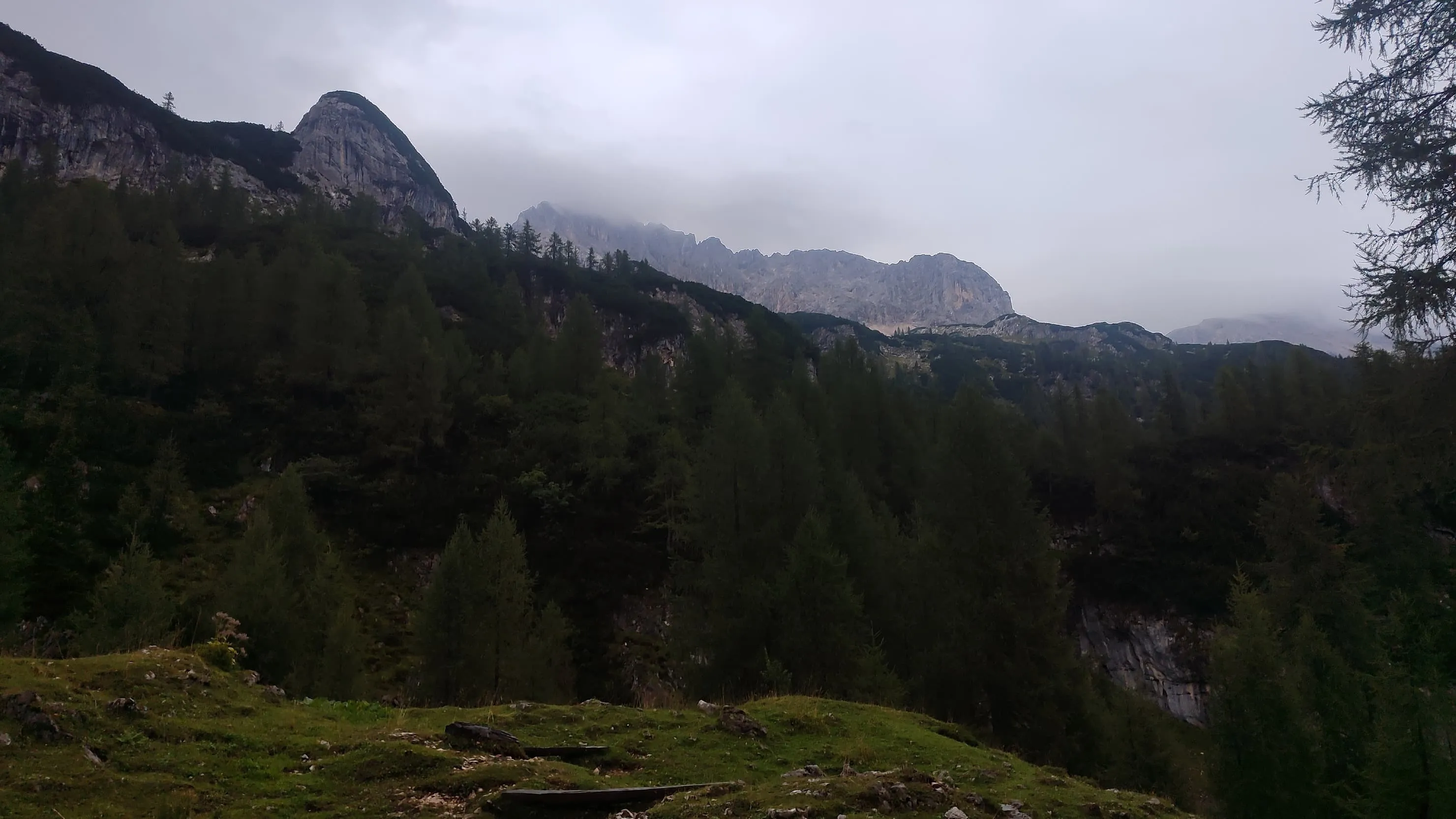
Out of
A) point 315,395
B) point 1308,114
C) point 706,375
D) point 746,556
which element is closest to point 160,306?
point 315,395

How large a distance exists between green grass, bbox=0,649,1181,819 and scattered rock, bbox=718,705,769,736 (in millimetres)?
124

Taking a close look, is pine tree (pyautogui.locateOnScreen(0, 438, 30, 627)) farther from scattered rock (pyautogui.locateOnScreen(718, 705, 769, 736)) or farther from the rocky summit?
the rocky summit

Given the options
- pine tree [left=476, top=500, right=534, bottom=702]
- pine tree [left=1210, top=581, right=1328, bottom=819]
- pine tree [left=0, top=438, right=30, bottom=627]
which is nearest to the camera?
pine tree [left=1210, top=581, right=1328, bottom=819]

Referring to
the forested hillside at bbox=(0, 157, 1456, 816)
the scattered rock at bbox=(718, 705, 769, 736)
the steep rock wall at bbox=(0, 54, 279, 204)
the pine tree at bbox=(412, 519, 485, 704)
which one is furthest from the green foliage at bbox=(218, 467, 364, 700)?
the steep rock wall at bbox=(0, 54, 279, 204)

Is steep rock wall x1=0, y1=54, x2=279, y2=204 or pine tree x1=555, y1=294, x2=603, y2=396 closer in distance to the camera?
pine tree x1=555, y1=294, x2=603, y2=396

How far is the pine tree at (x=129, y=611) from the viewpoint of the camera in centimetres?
1748

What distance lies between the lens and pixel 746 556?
78.4ft

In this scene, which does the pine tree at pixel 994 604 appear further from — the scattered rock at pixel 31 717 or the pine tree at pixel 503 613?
the scattered rock at pixel 31 717

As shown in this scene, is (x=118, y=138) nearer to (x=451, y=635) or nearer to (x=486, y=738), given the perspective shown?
(x=451, y=635)

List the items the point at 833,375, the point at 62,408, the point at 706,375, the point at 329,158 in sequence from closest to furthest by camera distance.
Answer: the point at 62,408
the point at 706,375
the point at 833,375
the point at 329,158

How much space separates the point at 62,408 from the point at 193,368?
33.6 feet

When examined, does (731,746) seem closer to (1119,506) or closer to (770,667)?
(770,667)

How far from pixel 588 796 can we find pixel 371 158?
19096 centimetres

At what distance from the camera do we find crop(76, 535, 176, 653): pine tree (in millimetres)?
17484
